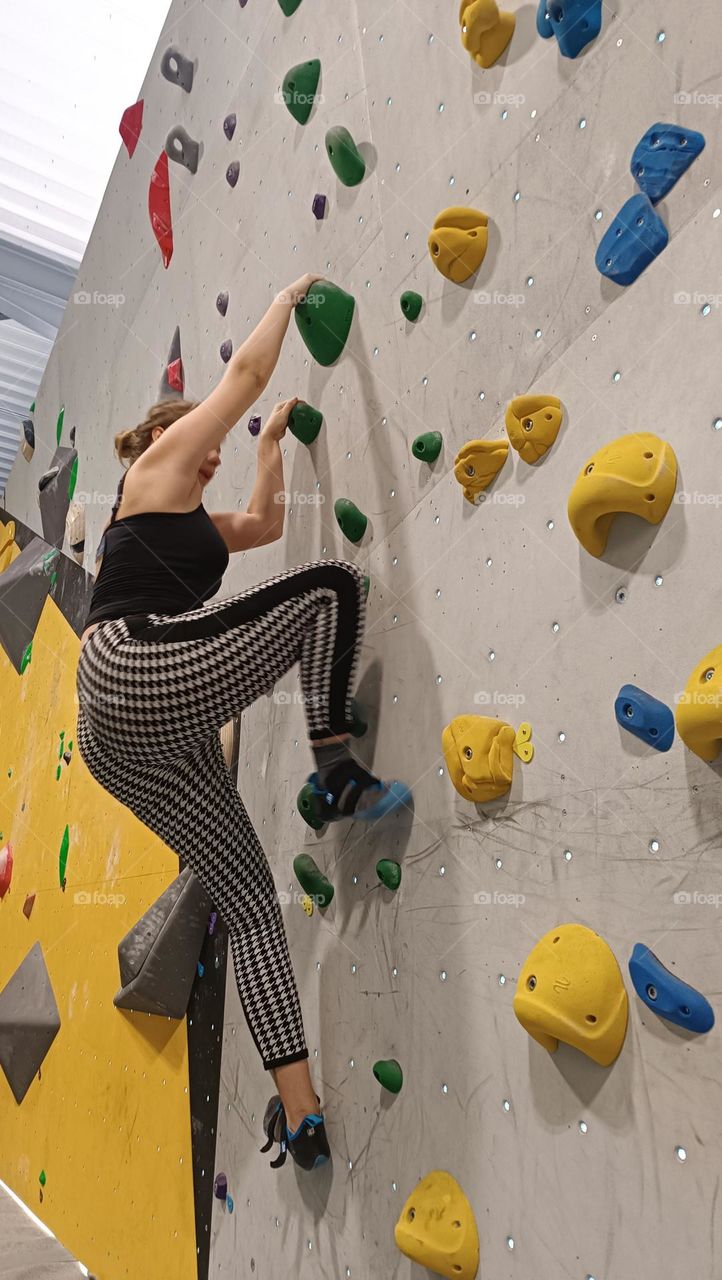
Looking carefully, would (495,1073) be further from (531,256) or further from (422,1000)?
(531,256)

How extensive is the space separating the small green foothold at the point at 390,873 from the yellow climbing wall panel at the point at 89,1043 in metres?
1.04

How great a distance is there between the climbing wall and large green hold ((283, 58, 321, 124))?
0.03 m

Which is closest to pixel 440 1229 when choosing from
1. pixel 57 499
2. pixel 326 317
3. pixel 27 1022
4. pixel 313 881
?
pixel 313 881

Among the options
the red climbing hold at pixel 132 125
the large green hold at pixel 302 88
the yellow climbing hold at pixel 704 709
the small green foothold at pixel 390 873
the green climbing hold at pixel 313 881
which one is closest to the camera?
the yellow climbing hold at pixel 704 709

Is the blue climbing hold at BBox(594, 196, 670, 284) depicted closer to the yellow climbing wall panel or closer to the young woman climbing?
the young woman climbing

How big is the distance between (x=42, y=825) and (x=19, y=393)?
345 centimetres

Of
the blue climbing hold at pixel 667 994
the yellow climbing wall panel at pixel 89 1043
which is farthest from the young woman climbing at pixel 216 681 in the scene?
the yellow climbing wall panel at pixel 89 1043

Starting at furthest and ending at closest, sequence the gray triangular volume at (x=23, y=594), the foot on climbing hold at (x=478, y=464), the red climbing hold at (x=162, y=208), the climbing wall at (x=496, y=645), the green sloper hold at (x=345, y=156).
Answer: the gray triangular volume at (x=23, y=594), the red climbing hold at (x=162, y=208), the green sloper hold at (x=345, y=156), the foot on climbing hold at (x=478, y=464), the climbing wall at (x=496, y=645)

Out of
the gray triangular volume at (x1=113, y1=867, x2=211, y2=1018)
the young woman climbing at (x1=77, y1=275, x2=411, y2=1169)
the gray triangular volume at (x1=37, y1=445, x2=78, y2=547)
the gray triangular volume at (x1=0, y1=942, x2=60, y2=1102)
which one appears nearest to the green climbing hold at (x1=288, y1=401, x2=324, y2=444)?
the young woman climbing at (x1=77, y1=275, x2=411, y2=1169)

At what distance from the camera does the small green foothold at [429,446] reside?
1645 mm

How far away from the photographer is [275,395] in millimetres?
2254

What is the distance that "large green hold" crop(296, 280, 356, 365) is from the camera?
1952 mm

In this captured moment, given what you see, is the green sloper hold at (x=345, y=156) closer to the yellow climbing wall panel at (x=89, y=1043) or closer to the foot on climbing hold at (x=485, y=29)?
the foot on climbing hold at (x=485, y=29)

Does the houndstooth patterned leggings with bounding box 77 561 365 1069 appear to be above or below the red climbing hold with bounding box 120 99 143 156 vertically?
below
